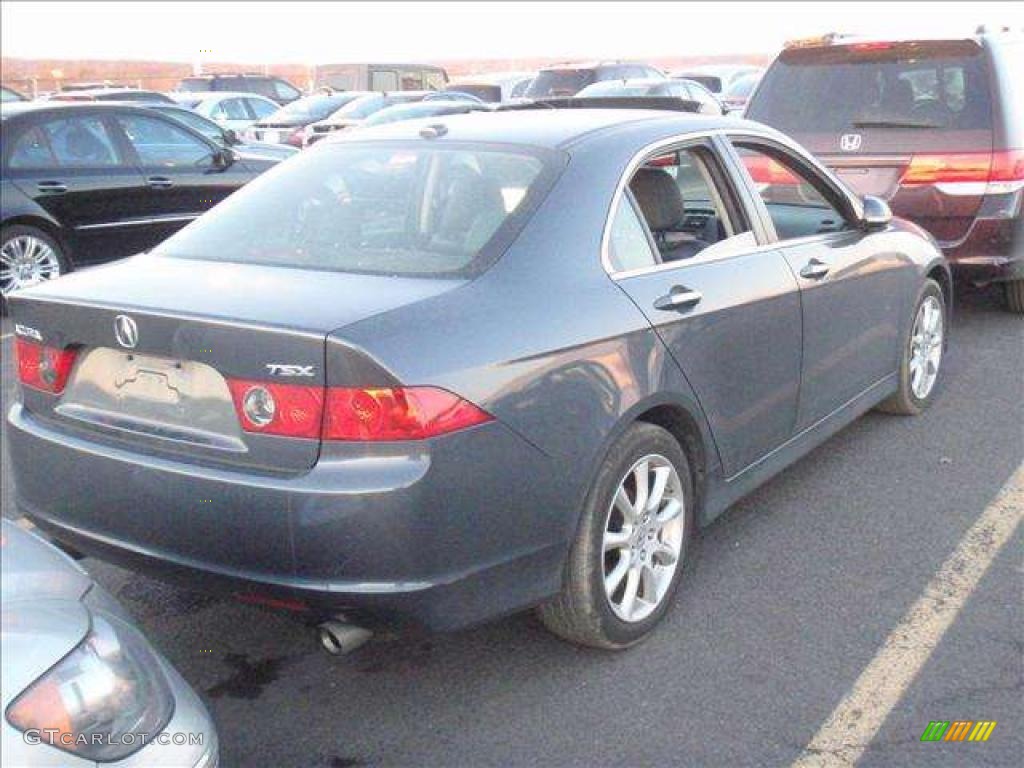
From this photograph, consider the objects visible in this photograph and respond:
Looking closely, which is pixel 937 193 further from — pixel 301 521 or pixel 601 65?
pixel 601 65

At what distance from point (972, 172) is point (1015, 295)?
1.19 m

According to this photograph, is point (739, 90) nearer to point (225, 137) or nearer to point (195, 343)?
point (225, 137)

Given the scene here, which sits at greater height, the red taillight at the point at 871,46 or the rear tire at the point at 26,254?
the red taillight at the point at 871,46

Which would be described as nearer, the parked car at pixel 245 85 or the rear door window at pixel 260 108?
the rear door window at pixel 260 108

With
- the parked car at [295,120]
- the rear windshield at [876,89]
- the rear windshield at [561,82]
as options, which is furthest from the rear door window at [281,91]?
the rear windshield at [876,89]

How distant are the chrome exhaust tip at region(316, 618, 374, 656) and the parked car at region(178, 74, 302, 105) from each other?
23065 mm

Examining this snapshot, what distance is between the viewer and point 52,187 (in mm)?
8953

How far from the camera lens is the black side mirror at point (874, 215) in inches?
199

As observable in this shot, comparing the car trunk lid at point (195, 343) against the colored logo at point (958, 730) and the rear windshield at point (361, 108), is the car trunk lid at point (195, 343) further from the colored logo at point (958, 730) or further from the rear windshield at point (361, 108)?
the rear windshield at point (361, 108)

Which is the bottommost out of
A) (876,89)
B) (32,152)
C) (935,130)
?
(32,152)

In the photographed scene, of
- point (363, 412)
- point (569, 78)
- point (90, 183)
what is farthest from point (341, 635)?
point (569, 78)

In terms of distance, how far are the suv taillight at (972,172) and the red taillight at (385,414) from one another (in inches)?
201

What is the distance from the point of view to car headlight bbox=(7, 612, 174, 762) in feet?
6.39

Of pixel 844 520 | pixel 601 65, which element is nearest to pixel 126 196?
pixel 844 520
